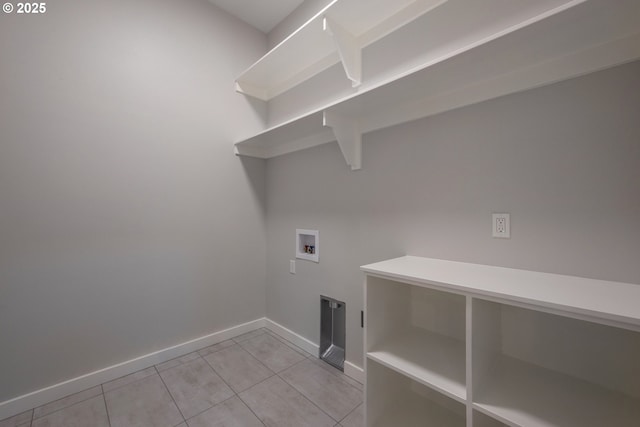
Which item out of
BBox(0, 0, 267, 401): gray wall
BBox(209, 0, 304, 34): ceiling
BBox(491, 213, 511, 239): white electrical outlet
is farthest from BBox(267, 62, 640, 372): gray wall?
BBox(209, 0, 304, 34): ceiling

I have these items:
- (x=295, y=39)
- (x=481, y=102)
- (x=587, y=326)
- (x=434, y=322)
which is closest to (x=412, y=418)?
(x=434, y=322)

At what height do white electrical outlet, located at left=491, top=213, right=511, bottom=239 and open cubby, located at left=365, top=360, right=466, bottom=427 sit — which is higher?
white electrical outlet, located at left=491, top=213, right=511, bottom=239

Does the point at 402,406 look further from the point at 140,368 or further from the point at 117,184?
the point at 117,184

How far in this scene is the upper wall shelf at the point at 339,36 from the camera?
1404 mm

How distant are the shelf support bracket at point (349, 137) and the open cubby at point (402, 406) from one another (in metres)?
1.16

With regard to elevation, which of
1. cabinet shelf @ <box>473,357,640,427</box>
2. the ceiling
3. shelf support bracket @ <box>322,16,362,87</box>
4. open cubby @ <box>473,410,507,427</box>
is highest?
the ceiling

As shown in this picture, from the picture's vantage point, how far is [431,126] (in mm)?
1379

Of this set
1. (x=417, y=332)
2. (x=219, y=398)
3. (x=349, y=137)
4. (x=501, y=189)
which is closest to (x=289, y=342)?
(x=219, y=398)

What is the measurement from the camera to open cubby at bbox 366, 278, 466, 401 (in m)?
1.05

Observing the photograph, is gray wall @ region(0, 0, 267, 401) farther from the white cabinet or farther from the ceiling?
the white cabinet

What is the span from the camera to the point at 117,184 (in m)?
1.73

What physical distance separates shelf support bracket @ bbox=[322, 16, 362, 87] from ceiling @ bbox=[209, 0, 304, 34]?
894 millimetres

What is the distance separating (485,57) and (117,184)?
7.13 feet

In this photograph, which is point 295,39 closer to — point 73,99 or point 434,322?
point 73,99
